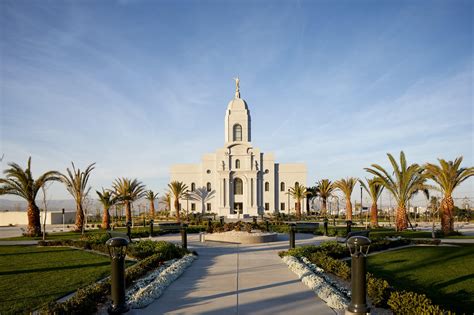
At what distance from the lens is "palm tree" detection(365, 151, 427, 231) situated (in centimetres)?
2450

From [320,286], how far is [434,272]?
4.48 m

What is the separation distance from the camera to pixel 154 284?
8148mm

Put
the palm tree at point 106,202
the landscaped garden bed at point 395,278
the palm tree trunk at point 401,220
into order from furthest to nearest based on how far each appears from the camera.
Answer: the palm tree at point 106,202 < the palm tree trunk at point 401,220 < the landscaped garden bed at point 395,278

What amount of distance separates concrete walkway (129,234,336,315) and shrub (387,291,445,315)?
1102 millimetres

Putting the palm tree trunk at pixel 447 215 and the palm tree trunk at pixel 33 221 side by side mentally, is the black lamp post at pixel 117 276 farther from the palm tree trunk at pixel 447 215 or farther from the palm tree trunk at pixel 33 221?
the palm tree trunk at pixel 33 221

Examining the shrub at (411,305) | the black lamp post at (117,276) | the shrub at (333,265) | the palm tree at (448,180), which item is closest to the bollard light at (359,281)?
the shrub at (411,305)

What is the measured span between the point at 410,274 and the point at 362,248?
5097mm

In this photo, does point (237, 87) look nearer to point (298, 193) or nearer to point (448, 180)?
point (298, 193)

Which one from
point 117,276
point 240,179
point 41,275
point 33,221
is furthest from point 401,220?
point 240,179

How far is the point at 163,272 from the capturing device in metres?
9.59

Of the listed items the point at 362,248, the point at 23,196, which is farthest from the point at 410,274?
the point at 23,196

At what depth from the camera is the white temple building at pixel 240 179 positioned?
173 feet

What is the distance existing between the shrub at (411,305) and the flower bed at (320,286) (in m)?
0.91

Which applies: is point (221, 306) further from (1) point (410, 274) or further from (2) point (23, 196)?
(2) point (23, 196)
